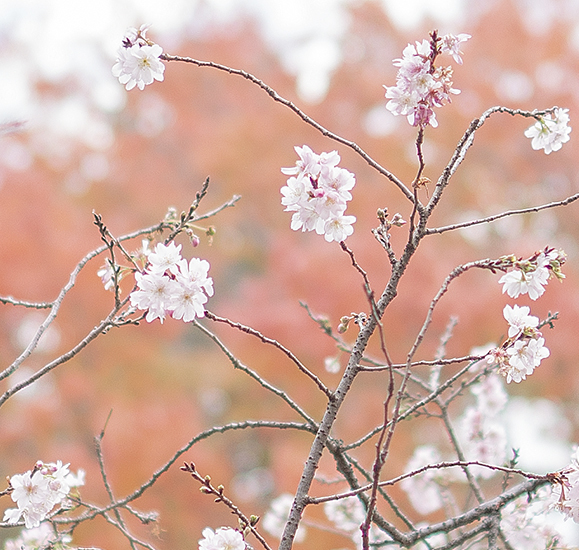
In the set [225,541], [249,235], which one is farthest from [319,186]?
[249,235]

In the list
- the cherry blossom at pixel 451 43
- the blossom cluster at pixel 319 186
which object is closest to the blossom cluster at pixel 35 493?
the blossom cluster at pixel 319 186

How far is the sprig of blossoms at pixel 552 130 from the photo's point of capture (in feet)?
3.00

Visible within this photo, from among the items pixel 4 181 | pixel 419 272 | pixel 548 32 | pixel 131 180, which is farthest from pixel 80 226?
pixel 548 32

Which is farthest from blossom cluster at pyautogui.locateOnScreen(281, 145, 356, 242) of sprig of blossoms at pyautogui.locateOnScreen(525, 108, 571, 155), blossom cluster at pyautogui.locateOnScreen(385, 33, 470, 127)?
sprig of blossoms at pyautogui.locateOnScreen(525, 108, 571, 155)

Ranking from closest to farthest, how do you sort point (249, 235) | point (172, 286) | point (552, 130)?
point (172, 286), point (552, 130), point (249, 235)

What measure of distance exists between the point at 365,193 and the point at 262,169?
1107 mm

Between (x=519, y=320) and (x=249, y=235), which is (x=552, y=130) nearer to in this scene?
(x=519, y=320)

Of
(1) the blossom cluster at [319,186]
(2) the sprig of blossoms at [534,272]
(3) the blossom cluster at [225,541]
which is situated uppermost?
(1) the blossom cluster at [319,186]

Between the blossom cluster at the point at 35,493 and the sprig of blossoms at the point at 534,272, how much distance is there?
0.76 m

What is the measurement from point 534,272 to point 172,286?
48 cm

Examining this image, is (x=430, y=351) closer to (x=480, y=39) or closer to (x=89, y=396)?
(x=89, y=396)

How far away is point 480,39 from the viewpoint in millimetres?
6133

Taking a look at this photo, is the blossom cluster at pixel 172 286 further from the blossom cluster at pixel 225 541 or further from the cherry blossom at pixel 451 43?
the cherry blossom at pixel 451 43

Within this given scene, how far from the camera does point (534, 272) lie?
0.80m
